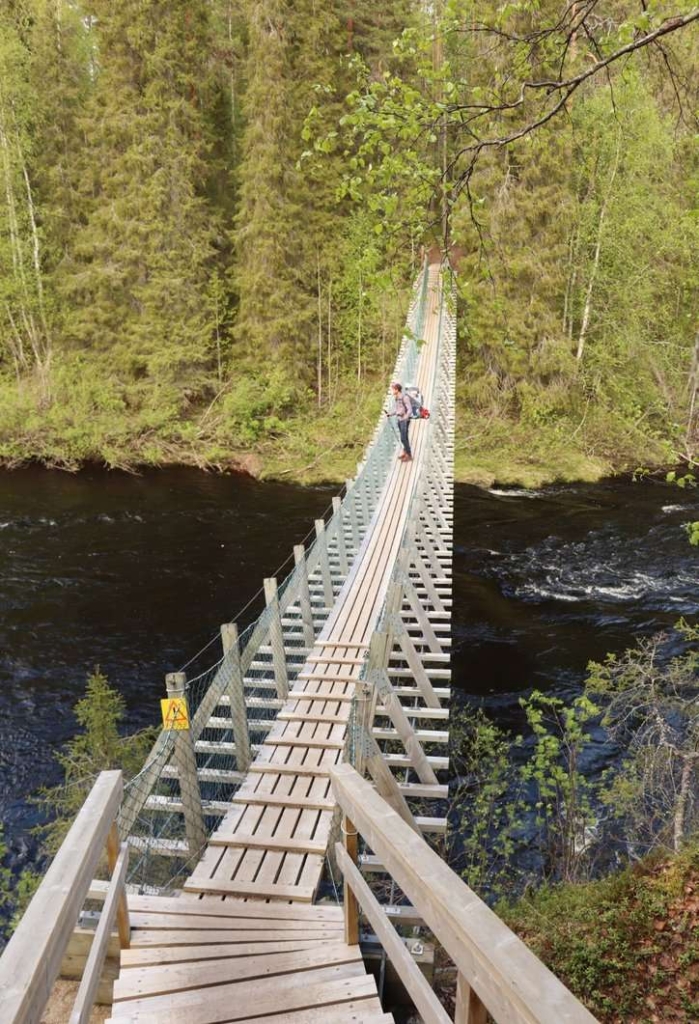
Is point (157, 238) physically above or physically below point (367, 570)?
above

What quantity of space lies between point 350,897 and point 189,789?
1463mm

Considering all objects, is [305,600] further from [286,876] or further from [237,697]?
[286,876]

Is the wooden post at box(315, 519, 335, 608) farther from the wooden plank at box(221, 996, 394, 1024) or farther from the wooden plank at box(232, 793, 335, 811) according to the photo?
the wooden plank at box(221, 996, 394, 1024)

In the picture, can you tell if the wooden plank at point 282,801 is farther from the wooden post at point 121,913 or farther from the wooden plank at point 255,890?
the wooden post at point 121,913

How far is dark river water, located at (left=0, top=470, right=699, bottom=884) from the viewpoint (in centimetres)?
781

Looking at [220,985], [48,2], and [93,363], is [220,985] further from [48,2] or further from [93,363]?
[48,2]

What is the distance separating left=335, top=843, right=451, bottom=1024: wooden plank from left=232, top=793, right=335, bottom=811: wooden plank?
1357 mm

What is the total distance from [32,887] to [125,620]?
481cm

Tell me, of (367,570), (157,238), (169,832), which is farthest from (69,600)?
(157,238)

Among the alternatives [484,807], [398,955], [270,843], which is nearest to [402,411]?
[484,807]

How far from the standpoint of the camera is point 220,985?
234 cm

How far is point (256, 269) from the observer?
1769 centimetres

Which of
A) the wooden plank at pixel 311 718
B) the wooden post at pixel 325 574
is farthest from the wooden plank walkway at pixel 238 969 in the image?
the wooden post at pixel 325 574

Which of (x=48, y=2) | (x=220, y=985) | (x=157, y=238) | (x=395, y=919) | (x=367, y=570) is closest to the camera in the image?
(x=220, y=985)
